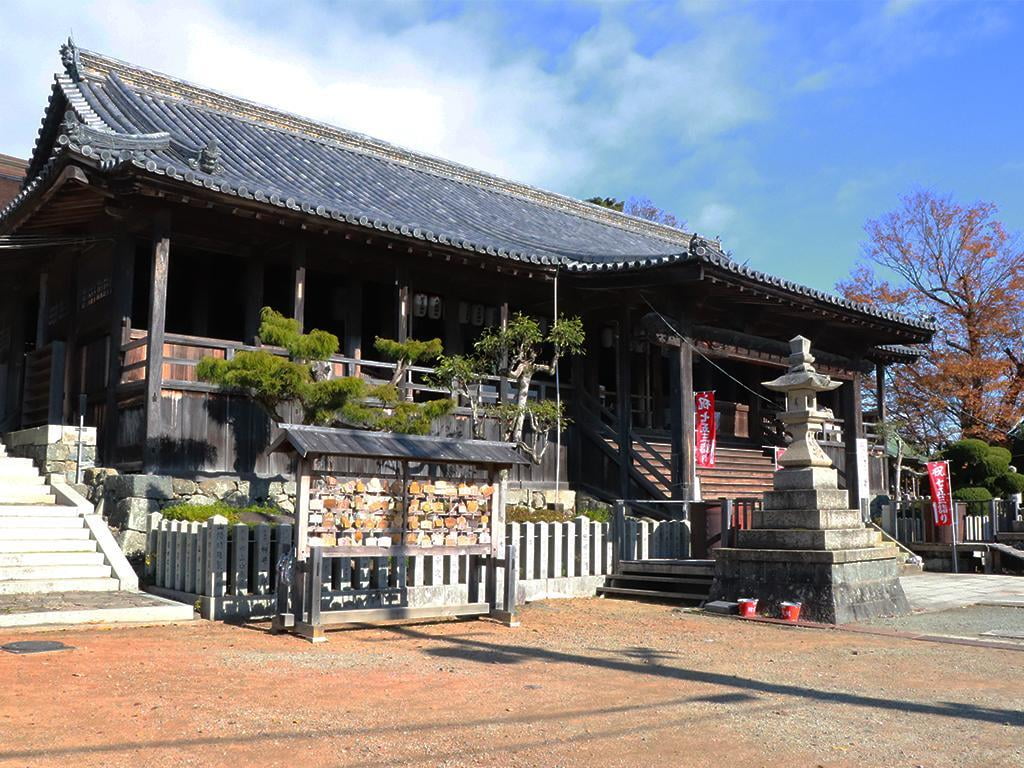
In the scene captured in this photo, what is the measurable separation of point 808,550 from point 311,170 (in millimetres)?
12085

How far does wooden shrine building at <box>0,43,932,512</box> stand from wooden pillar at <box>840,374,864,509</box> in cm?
7

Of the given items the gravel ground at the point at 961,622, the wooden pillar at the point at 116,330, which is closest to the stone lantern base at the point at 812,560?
the gravel ground at the point at 961,622

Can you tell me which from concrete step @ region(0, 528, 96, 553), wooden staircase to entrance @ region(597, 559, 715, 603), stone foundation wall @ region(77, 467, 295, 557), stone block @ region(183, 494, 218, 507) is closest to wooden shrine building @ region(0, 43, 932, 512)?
stone foundation wall @ region(77, 467, 295, 557)

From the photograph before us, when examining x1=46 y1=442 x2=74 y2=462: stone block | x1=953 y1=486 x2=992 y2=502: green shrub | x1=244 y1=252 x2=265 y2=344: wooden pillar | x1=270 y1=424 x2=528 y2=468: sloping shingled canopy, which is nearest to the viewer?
x1=270 y1=424 x2=528 y2=468: sloping shingled canopy

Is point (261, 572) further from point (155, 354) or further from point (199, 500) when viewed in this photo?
point (155, 354)

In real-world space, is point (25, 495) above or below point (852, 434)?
below

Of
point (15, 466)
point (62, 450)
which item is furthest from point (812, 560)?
point (15, 466)

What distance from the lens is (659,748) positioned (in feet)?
16.5

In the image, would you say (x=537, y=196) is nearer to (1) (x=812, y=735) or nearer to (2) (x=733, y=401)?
(2) (x=733, y=401)

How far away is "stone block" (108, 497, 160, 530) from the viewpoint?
468 inches

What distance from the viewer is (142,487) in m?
12.0

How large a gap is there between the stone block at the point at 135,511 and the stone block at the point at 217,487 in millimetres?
855

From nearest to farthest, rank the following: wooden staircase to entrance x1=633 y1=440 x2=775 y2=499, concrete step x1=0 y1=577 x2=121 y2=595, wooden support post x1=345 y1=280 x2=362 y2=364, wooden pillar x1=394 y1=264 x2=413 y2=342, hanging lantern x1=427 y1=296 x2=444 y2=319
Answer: concrete step x1=0 y1=577 x2=121 y2=595 → wooden pillar x1=394 y1=264 x2=413 y2=342 → wooden support post x1=345 y1=280 x2=362 y2=364 → hanging lantern x1=427 y1=296 x2=444 y2=319 → wooden staircase to entrance x1=633 y1=440 x2=775 y2=499

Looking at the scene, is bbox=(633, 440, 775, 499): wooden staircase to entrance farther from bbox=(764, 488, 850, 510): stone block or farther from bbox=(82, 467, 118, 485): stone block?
bbox=(82, 467, 118, 485): stone block
